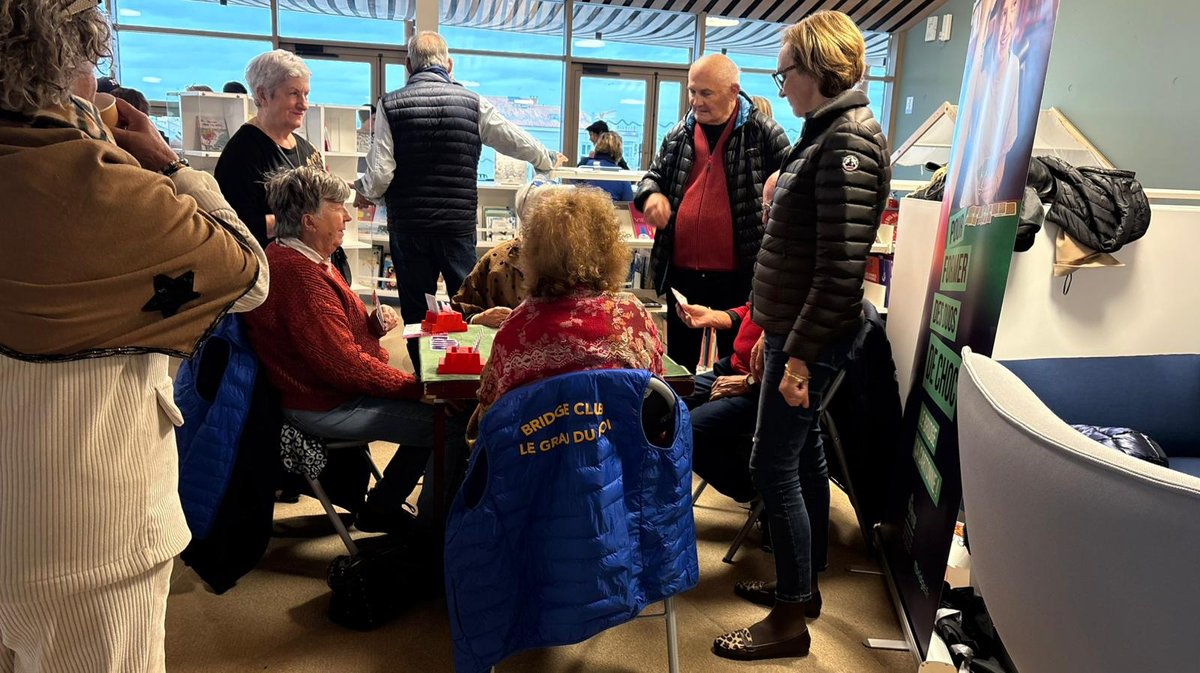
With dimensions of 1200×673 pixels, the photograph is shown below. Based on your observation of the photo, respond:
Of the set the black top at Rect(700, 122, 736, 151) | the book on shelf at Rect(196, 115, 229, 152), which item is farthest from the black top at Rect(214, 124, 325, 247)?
the book on shelf at Rect(196, 115, 229, 152)

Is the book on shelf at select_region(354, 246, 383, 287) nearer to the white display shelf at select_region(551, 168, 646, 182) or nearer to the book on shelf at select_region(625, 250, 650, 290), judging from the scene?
the book on shelf at select_region(625, 250, 650, 290)

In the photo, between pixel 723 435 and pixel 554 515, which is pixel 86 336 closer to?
pixel 554 515

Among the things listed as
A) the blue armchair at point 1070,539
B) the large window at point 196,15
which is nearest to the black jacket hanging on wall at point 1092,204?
the blue armchair at point 1070,539

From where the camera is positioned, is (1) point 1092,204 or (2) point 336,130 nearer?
(1) point 1092,204

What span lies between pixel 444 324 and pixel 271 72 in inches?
46.4

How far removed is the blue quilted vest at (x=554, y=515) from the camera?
1.45 m

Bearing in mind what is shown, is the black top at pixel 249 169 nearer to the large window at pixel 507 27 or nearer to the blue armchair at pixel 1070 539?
the blue armchair at pixel 1070 539

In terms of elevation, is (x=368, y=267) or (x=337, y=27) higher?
(x=337, y=27)

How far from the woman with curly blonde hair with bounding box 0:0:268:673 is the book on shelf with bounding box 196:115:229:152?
4976 mm

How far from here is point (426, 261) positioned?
132 inches

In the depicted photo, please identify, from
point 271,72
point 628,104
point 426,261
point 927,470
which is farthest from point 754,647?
point 628,104

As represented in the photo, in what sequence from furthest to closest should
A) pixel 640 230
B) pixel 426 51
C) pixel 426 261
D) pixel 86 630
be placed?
pixel 640 230 → pixel 426 261 → pixel 426 51 → pixel 86 630

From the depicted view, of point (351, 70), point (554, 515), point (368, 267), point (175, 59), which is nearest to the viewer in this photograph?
point (554, 515)

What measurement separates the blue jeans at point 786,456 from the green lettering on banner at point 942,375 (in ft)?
0.80
